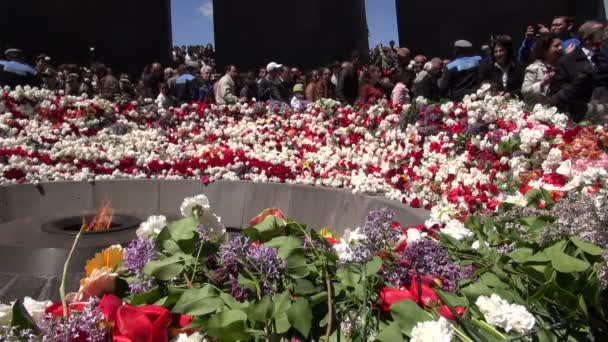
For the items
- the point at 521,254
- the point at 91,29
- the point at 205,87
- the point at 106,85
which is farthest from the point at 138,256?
the point at 91,29

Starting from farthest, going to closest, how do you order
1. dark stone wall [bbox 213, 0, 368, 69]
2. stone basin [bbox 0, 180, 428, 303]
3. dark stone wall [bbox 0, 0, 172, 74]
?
dark stone wall [bbox 213, 0, 368, 69] < dark stone wall [bbox 0, 0, 172, 74] < stone basin [bbox 0, 180, 428, 303]

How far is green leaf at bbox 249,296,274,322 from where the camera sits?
3.89ft

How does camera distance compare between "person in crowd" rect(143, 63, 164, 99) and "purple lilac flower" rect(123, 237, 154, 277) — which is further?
"person in crowd" rect(143, 63, 164, 99)

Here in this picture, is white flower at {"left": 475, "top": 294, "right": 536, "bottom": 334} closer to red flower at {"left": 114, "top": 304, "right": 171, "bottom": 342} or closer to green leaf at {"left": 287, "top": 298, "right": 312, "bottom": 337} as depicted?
green leaf at {"left": 287, "top": 298, "right": 312, "bottom": 337}

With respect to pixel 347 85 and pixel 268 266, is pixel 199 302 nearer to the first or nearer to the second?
pixel 268 266

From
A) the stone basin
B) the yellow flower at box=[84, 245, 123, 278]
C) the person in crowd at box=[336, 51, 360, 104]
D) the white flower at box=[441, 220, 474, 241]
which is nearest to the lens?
the yellow flower at box=[84, 245, 123, 278]

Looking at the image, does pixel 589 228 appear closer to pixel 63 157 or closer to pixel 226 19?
pixel 63 157

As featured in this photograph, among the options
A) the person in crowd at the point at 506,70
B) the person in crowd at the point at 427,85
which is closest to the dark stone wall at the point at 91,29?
the person in crowd at the point at 427,85

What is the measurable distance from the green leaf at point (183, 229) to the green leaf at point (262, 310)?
30 centimetres

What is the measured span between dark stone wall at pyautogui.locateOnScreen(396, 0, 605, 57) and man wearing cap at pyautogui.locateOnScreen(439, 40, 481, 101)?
639 cm

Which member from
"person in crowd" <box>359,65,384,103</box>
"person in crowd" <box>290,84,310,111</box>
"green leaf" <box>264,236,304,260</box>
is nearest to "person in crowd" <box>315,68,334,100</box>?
"person in crowd" <box>290,84,310,111</box>

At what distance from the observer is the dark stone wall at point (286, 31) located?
52.2 feet

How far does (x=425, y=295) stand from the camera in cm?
128

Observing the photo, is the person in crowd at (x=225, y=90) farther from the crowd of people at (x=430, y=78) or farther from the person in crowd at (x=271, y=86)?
the person in crowd at (x=271, y=86)
